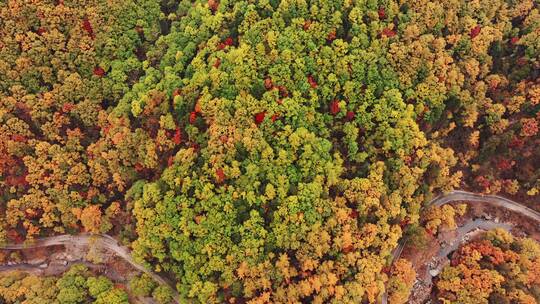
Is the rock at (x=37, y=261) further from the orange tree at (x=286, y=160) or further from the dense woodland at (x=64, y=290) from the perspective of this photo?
the orange tree at (x=286, y=160)

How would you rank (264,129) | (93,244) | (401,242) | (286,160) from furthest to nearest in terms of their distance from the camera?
(401,242)
(93,244)
(264,129)
(286,160)

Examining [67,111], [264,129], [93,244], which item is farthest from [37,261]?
[264,129]

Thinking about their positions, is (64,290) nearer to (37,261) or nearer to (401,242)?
(37,261)

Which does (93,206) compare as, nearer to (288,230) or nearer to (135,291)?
(135,291)

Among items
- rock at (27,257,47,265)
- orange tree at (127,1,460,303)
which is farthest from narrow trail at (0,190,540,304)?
orange tree at (127,1,460,303)

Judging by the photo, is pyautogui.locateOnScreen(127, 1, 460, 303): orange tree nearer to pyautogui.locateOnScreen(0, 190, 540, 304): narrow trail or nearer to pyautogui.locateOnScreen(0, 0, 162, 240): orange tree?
pyautogui.locateOnScreen(0, 190, 540, 304): narrow trail

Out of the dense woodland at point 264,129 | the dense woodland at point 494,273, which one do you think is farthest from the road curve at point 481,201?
the dense woodland at point 494,273
